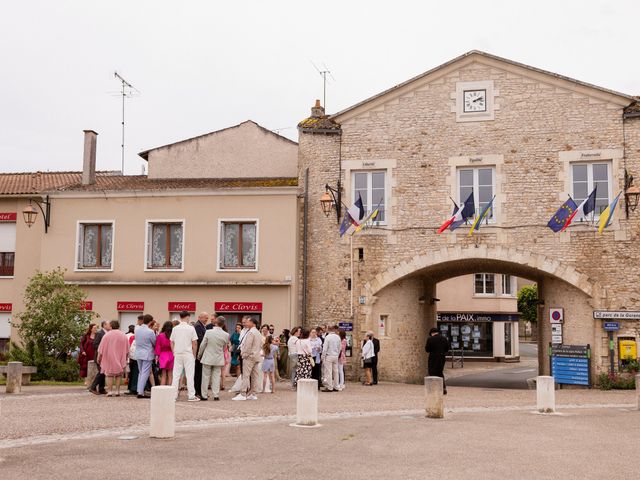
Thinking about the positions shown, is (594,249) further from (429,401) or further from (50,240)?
(50,240)

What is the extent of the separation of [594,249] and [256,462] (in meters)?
14.7

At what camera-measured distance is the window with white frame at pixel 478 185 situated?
2175 centimetres

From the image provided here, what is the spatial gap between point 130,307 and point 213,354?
365 inches

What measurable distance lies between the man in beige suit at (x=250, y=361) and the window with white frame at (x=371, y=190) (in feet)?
25.6

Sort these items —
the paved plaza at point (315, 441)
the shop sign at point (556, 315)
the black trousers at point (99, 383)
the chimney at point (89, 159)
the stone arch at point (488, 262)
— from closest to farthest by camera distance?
the paved plaza at point (315, 441)
the black trousers at point (99, 383)
the stone arch at point (488, 262)
the shop sign at point (556, 315)
the chimney at point (89, 159)

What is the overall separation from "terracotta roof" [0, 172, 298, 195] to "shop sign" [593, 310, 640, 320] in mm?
9355

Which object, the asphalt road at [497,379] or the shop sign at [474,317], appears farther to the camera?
the shop sign at [474,317]

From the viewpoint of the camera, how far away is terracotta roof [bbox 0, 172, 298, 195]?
2420cm

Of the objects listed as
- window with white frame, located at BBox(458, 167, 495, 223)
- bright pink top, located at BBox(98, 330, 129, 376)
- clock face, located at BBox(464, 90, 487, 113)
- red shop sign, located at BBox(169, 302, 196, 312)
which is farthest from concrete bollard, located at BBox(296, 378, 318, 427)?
clock face, located at BBox(464, 90, 487, 113)

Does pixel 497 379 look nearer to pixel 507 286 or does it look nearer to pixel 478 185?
pixel 478 185

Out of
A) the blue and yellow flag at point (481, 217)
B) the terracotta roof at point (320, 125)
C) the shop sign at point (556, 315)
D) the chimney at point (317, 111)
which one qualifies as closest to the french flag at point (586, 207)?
the blue and yellow flag at point (481, 217)

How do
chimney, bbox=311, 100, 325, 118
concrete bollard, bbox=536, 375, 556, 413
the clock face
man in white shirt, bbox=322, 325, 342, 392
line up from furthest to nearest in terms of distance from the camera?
chimney, bbox=311, 100, 325, 118
the clock face
man in white shirt, bbox=322, 325, 342, 392
concrete bollard, bbox=536, 375, 556, 413

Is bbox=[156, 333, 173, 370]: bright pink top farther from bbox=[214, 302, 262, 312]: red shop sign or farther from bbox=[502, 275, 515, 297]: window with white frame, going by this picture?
bbox=[502, 275, 515, 297]: window with white frame

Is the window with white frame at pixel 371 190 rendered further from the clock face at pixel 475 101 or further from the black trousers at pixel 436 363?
the black trousers at pixel 436 363
